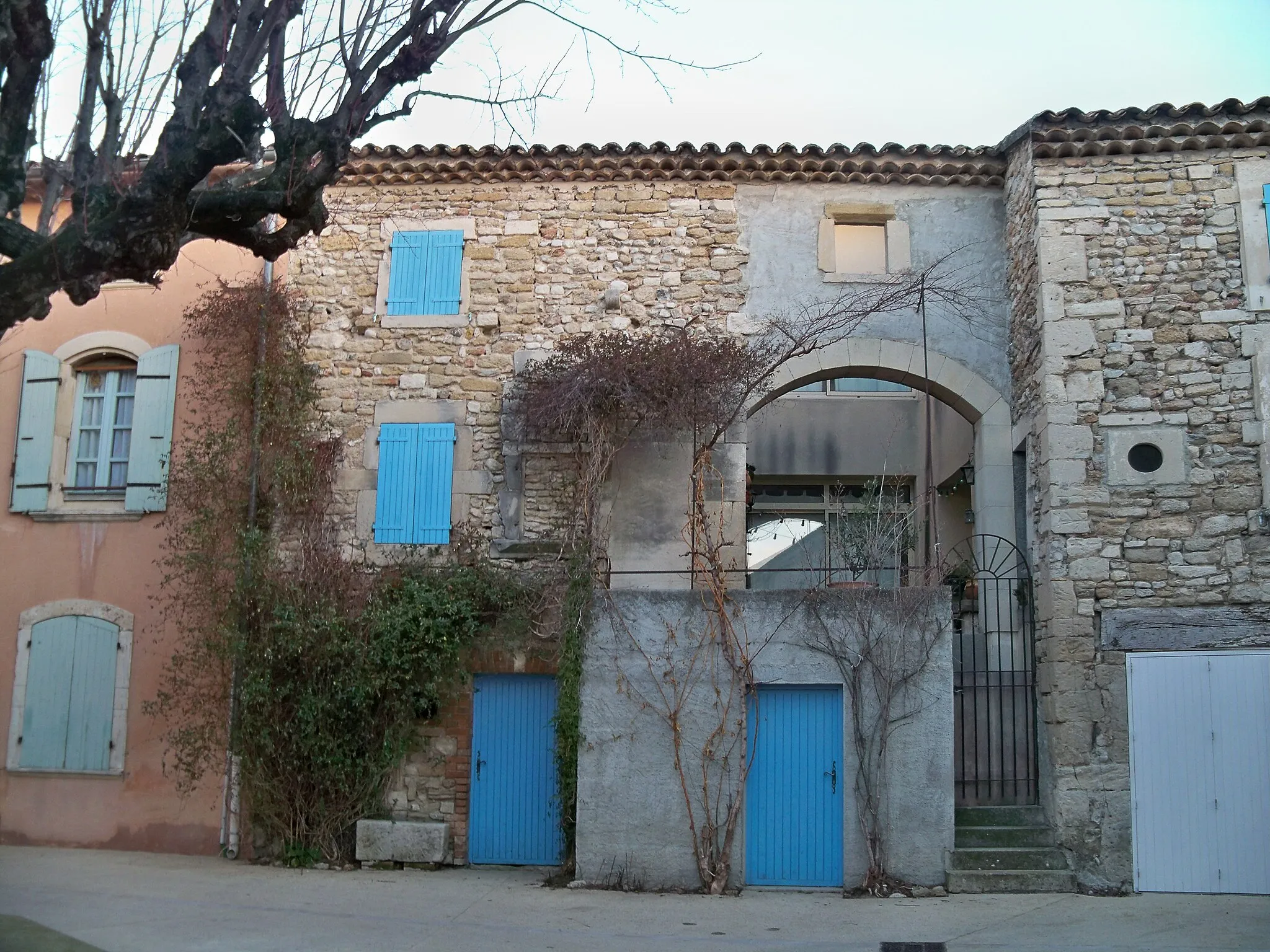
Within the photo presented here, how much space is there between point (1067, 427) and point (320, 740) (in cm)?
642

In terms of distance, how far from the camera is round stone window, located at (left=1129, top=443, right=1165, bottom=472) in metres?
9.47

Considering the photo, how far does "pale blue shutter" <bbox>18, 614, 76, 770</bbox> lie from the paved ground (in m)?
1.48

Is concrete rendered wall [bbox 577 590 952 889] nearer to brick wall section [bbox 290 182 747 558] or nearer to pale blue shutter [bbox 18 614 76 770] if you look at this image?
→ brick wall section [bbox 290 182 747 558]

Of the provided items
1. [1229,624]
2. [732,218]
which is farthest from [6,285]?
[1229,624]

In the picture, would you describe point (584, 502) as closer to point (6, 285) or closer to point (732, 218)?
point (732, 218)

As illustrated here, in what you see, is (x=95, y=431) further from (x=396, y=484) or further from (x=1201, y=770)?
(x=1201, y=770)

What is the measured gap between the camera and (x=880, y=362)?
1073 centimetres

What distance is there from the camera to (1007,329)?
10.9 metres

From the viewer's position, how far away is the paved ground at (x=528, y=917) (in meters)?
7.23

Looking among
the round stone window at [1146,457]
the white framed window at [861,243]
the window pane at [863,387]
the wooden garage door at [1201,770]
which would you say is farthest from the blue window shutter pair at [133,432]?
the wooden garage door at [1201,770]

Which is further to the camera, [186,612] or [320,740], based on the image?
[186,612]

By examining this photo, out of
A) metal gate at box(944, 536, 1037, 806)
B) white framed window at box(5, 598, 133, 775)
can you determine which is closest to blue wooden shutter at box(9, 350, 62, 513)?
white framed window at box(5, 598, 133, 775)

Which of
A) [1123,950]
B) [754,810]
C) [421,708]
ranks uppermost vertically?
[421,708]

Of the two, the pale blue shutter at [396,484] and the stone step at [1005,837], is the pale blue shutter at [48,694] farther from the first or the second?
the stone step at [1005,837]
